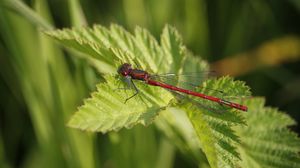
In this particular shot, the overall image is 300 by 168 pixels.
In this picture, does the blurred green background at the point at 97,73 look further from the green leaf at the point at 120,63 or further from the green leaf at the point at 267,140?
the green leaf at the point at 267,140

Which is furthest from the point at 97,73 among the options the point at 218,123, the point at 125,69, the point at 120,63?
the point at 218,123

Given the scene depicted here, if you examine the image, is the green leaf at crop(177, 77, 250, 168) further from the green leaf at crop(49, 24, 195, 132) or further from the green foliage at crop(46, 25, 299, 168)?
the green leaf at crop(49, 24, 195, 132)

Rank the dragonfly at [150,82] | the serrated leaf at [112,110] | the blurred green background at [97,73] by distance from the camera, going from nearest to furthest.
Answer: the serrated leaf at [112,110] < the dragonfly at [150,82] < the blurred green background at [97,73]

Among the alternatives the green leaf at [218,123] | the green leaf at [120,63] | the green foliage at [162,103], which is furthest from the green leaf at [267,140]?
the green leaf at [120,63]

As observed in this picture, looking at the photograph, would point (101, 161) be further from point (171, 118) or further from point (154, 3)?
point (154, 3)

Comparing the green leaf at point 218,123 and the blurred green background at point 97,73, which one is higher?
the blurred green background at point 97,73

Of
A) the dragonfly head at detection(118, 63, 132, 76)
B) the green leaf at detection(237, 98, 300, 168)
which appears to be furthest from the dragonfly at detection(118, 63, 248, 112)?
the green leaf at detection(237, 98, 300, 168)

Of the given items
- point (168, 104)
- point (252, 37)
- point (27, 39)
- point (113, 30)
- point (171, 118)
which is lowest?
point (168, 104)

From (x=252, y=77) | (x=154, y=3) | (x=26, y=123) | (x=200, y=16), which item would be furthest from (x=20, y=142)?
(x=252, y=77)
